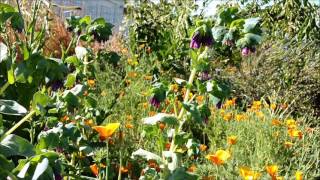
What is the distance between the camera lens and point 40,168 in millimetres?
1029

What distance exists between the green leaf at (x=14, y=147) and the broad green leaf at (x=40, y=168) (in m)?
0.12

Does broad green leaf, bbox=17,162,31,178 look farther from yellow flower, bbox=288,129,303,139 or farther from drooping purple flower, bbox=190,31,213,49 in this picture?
yellow flower, bbox=288,129,303,139

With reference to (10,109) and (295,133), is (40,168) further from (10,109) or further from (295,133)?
(295,133)

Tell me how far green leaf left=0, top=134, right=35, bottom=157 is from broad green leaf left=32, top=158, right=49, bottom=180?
119mm

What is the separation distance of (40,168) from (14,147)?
155mm

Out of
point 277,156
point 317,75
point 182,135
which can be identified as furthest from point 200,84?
point 317,75

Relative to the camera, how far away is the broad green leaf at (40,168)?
102 cm

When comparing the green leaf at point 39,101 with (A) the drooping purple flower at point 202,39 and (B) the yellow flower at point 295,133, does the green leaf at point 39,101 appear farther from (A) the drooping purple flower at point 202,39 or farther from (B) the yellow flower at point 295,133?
(B) the yellow flower at point 295,133

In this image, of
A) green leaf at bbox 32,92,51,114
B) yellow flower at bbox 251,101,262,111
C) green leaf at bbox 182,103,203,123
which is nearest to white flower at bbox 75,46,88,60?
green leaf at bbox 182,103,203,123

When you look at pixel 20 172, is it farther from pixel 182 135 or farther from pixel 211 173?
pixel 211 173

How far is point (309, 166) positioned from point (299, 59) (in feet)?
9.41

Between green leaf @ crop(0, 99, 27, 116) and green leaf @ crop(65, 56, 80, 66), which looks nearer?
green leaf @ crop(0, 99, 27, 116)

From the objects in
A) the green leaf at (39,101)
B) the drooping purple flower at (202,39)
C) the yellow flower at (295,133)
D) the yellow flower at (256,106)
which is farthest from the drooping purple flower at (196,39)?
the yellow flower at (256,106)

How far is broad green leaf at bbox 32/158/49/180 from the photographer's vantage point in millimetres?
1017
